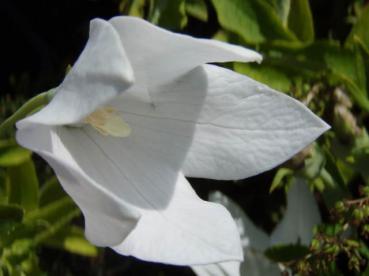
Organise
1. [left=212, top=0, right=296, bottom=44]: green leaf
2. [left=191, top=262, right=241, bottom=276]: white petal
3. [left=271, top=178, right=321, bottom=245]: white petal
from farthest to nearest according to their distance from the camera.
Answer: [left=271, top=178, right=321, bottom=245]: white petal, [left=212, top=0, right=296, bottom=44]: green leaf, [left=191, top=262, right=241, bottom=276]: white petal

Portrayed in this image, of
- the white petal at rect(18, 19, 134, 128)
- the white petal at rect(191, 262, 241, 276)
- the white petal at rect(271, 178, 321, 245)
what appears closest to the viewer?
the white petal at rect(18, 19, 134, 128)

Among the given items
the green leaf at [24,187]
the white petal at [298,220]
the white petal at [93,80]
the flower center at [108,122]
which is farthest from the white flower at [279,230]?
the white petal at [93,80]

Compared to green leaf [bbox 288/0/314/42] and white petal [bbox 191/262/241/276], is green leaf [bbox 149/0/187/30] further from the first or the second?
white petal [bbox 191/262/241/276]

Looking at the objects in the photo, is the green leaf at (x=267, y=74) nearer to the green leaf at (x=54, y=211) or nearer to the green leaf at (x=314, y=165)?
the green leaf at (x=314, y=165)

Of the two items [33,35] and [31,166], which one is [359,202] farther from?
[33,35]

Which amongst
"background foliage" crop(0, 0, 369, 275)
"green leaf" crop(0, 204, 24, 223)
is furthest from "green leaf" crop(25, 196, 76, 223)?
"green leaf" crop(0, 204, 24, 223)

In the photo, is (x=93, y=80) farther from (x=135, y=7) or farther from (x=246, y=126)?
(x=135, y=7)

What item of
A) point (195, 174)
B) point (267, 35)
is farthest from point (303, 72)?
point (195, 174)
